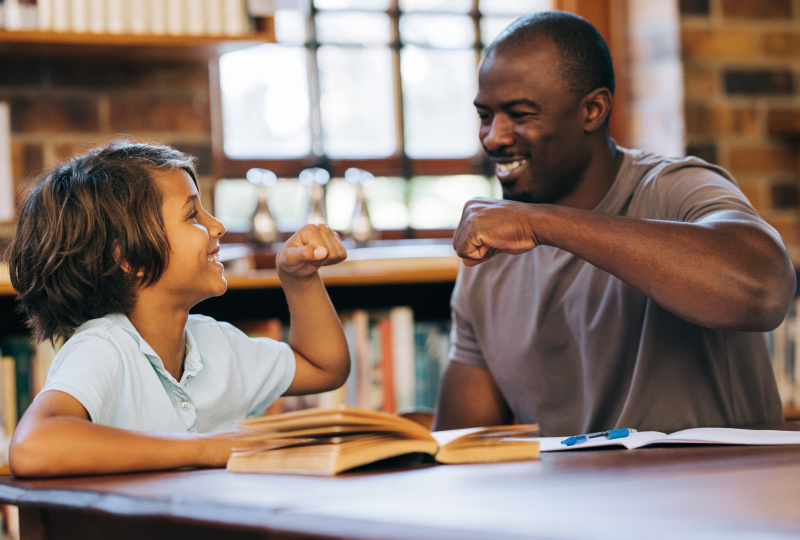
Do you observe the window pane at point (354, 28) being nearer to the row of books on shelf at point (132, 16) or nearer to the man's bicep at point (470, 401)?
the row of books on shelf at point (132, 16)

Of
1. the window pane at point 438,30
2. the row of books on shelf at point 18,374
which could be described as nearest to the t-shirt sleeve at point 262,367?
the row of books on shelf at point 18,374

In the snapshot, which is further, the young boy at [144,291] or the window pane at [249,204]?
the window pane at [249,204]

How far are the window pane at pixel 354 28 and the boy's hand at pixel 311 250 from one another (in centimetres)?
174

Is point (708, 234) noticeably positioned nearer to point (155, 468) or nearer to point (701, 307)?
point (701, 307)

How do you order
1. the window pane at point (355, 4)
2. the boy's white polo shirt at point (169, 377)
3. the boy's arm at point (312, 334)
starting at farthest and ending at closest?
the window pane at point (355, 4)
the boy's arm at point (312, 334)
the boy's white polo shirt at point (169, 377)

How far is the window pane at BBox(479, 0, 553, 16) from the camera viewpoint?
3.18m

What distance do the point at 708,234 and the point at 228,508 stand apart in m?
0.76

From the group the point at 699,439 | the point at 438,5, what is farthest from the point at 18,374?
the point at 438,5

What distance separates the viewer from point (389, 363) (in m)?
2.47

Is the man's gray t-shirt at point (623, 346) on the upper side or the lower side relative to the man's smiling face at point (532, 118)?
lower

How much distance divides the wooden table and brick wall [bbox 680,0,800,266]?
218cm

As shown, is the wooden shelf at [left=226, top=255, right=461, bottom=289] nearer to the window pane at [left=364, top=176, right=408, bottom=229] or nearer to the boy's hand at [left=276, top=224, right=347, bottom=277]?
the window pane at [left=364, top=176, right=408, bottom=229]

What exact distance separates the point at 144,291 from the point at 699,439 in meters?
0.76

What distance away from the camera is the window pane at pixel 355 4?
9.93 ft
